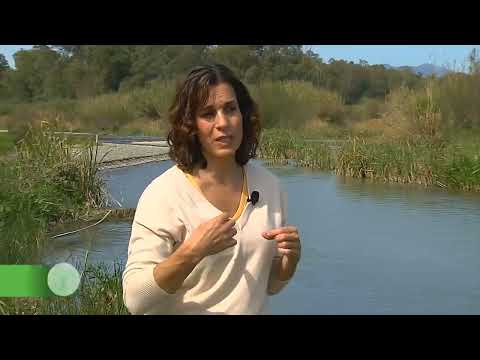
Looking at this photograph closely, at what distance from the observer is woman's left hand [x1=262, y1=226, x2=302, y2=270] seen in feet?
3.22

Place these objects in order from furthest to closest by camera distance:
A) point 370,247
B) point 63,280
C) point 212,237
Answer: point 370,247 → point 63,280 → point 212,237

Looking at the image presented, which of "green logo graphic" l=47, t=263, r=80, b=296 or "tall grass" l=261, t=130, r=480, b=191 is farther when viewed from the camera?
"tall grass" l=261, t=130, r=480, b=191

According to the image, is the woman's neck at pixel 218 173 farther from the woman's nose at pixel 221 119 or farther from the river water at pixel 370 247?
the river water at pixel 370 247

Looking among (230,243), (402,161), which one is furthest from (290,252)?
(402,161)

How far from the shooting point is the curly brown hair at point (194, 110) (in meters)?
1.00

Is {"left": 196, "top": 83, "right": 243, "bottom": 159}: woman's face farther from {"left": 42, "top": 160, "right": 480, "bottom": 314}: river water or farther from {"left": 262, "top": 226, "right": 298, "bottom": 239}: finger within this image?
{"left": 42, "top": 160, "right": 480, "bottom": 314}: river water

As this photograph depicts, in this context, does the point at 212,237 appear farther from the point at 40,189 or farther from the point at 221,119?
the point at 40,189

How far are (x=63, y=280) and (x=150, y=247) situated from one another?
141cm

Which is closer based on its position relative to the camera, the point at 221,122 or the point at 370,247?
the point at 221,122

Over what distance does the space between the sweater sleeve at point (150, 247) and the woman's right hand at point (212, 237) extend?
6 cm

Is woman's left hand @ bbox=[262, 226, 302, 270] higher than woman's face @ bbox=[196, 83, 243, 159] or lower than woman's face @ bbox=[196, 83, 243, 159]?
lower

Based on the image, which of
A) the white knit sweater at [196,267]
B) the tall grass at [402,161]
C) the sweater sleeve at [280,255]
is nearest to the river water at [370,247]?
the tall grass at [402,161]

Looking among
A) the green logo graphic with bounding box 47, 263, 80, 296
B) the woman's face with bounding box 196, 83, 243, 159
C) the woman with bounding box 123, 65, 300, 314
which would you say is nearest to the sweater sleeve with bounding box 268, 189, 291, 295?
the woman with bounding box 123, 65, 300, 314

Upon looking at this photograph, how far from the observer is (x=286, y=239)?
0.98m
